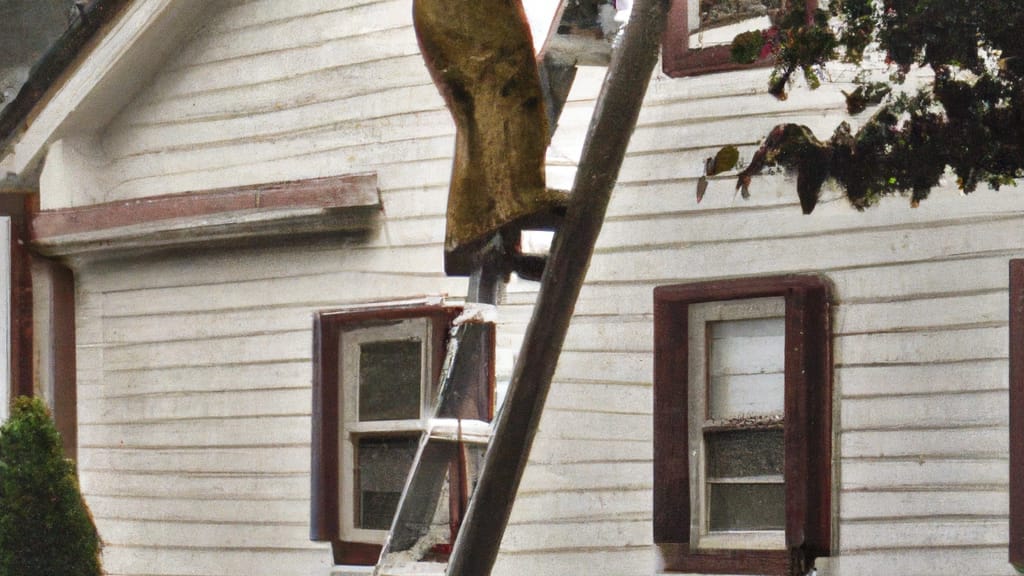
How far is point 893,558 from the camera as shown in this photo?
272cm

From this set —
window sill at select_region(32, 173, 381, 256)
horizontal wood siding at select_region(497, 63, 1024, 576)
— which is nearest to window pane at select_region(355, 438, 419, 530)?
horizontal wood siding at select_region(497, 63, 1024, 576)

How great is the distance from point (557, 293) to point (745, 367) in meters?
0.36

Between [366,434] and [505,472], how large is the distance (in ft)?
1.51

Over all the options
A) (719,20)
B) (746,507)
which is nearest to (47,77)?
(719,20)

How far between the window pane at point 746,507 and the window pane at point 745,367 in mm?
128

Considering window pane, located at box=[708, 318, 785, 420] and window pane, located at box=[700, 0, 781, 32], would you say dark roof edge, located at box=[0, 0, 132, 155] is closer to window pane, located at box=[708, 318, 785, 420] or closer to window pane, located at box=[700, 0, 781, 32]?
window pane, located at box=[700, 0, 781, 32]

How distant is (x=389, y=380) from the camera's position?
126 inches

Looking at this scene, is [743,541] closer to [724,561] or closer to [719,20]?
[724,561]

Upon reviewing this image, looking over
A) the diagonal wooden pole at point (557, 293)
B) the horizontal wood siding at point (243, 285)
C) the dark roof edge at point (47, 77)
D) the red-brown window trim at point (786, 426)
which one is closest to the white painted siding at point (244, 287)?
the horizontal wood siding at point (243, 285)

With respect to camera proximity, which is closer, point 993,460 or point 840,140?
point 993,460

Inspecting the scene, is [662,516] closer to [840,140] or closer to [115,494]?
[840,140]

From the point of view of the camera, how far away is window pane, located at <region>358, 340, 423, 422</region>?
3.17 meters

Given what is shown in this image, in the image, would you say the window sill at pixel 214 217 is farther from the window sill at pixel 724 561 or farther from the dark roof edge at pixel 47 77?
the window sill at pixel 724 561

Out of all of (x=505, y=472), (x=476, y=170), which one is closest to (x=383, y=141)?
(x=476, y=170)
